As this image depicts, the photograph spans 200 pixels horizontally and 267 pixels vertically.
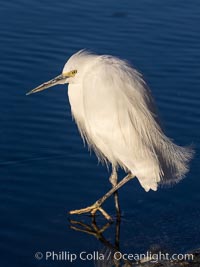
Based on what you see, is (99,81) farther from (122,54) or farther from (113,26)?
(113,26)

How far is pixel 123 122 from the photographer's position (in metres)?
6.36

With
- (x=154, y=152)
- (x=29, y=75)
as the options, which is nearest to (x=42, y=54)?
(x=29, y=75)

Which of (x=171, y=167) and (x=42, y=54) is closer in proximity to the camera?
(x=171, y=167)

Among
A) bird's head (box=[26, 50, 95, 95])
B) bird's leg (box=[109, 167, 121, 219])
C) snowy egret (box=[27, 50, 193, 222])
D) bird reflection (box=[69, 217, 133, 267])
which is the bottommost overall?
bird reflection (box=[69, 217, 133, 267])

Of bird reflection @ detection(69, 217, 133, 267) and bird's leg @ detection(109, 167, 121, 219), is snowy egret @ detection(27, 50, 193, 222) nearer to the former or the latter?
bird's leg @ detection(109, 167, 121, 219)

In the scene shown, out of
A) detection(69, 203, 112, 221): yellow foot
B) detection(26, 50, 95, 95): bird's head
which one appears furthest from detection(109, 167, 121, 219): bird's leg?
detection(26, 50, 95, 95): bird's head

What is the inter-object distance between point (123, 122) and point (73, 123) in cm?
129

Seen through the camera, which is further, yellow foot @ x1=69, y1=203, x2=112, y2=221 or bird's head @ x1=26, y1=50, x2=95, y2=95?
bird's head @ x1=26, y1=50, x2=95, y2=95

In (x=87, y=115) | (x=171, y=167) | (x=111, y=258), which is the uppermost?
(x=87, y=115)

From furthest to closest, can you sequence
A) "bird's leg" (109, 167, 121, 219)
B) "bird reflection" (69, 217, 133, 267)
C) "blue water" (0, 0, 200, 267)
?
1. "bird's leg" (109, 167, 121, 219)
2. "blue water" (0, 0, 200, 267)
3. "bird reflection" (69, 217, 133, 267)

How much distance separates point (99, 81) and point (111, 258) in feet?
4.72

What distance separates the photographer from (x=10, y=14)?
9.82 m

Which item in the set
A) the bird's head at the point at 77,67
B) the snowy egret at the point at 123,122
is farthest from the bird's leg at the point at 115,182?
the bird's head at the point at 77,67

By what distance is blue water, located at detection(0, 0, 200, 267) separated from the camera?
607 cm
